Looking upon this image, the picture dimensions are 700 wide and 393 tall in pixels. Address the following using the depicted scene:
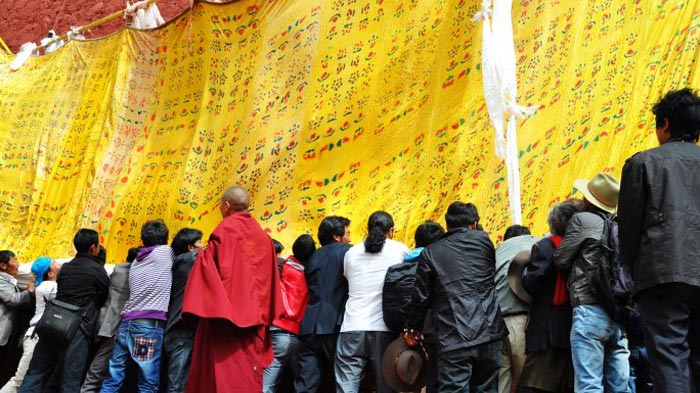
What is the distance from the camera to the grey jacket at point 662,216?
303 centimetres

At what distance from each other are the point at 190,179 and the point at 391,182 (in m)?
2.31

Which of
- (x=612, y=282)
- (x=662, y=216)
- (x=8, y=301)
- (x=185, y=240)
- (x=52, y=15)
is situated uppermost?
(x=52, y=15)

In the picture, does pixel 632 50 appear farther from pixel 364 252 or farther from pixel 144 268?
pixel 144 268

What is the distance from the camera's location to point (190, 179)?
8078 mm

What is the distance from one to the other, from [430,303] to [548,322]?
2.11 feet

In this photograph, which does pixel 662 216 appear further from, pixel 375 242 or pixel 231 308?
pixel 231 308

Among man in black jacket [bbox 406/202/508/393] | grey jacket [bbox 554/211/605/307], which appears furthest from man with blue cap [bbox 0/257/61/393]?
grey jacket [bbox 554/211/605/307]

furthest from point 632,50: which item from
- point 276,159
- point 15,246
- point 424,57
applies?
point 15,246

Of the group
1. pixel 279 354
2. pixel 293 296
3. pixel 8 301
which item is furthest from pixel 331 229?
pixel 8 301

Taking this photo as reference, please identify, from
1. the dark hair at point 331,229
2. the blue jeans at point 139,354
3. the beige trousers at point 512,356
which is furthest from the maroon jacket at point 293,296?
the beige trousers at point 512,356

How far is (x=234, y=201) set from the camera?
16.4ft

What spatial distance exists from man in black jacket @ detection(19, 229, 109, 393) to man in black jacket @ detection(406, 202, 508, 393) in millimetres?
2849

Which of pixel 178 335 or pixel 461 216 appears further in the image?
pixel 178 335

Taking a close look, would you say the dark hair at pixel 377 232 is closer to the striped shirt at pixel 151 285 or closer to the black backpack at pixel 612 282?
the black backpack at pixel 612 282
